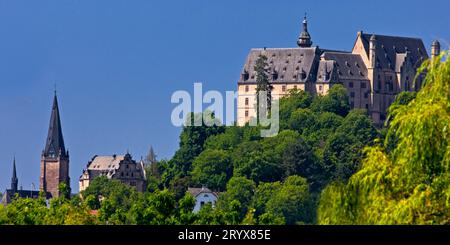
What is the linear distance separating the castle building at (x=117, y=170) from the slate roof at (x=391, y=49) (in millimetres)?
19644

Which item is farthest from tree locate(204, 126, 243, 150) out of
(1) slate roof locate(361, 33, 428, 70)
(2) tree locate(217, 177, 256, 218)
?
(1) slate roof locate(361, 33, 428, 70)

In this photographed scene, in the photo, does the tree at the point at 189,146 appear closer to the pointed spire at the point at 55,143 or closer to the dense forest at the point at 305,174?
the dense forest at the point at 305,174

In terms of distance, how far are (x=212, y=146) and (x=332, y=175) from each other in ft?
61.5

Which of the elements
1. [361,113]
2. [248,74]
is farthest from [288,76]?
[361,113]

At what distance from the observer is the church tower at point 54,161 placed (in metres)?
139

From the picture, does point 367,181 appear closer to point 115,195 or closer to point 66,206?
point 66,206

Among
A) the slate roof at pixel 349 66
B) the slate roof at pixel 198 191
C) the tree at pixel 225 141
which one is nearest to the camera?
the slate roof at pixel 198 191

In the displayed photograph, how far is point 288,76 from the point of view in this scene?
146 metres

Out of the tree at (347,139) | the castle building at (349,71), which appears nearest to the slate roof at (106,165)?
the castle building at (349,71)

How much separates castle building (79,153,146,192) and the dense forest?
4.31 feet

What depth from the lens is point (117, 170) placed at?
141 metres

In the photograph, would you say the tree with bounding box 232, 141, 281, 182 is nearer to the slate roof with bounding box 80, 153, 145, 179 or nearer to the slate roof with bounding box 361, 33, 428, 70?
the slate roof with bounding box 80, 153, 145, 179

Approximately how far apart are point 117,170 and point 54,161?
4.73 meters

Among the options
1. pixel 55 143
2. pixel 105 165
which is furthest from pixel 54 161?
pixel 105 165
